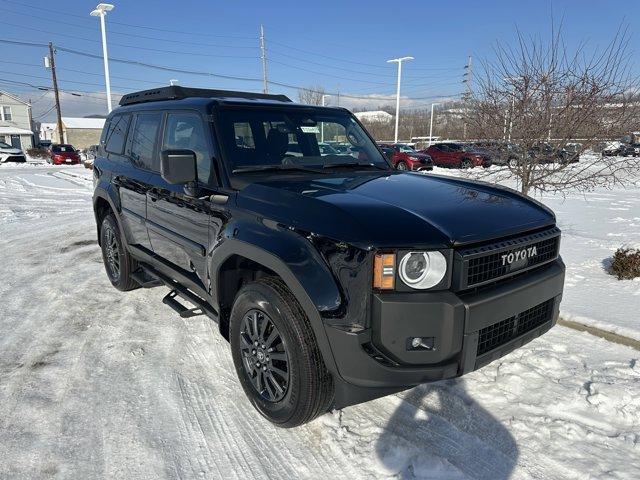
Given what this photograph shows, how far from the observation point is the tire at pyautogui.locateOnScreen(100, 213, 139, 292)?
16.5ft

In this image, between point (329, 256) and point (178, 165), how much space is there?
1302 mm

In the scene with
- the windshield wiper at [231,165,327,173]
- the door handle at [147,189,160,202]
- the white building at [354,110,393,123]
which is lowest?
the door handle at [147,189,160,202]

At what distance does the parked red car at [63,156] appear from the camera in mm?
31672

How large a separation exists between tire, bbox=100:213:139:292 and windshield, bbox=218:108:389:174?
2345 millimetres

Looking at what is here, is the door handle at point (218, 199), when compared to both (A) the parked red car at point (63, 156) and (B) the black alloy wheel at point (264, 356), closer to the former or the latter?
(B) the black alloy wheel at point (264, 356)

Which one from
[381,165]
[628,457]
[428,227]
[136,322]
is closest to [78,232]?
[136,322]

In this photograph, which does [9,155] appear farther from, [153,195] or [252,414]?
[252,414]

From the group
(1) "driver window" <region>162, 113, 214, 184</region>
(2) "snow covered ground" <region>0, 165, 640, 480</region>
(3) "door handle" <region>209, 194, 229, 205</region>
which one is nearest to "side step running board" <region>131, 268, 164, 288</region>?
(2) "snow covered ground" <region>0, 165, 640, 480</region>

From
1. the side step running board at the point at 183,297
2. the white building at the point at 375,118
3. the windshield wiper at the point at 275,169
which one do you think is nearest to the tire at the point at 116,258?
the side step running board at the point at 183,297

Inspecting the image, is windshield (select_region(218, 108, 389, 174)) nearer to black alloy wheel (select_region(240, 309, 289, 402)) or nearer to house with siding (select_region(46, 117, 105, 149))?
black alloy wheel (select_region(240, 309, 289, 402))

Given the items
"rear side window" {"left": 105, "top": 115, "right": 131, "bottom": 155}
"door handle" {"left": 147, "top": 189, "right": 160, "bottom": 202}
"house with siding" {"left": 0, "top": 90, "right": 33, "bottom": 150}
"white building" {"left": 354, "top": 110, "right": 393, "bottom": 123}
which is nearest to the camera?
"door handle" {"left": 147, "top": 189, "right": 160, "bottom": 202}

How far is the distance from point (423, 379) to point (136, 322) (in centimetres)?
309

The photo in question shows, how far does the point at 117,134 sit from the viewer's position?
5.08 m

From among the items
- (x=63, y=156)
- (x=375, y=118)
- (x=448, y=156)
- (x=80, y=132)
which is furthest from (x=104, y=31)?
(x=375, y=118)
